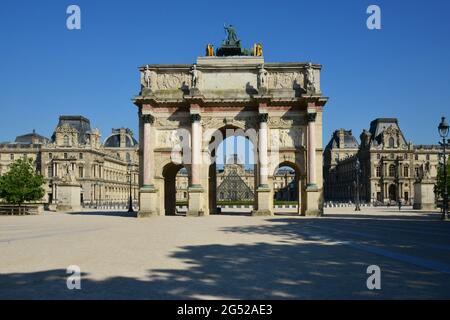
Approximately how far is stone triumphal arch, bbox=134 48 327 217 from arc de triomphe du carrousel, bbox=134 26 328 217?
8 cm

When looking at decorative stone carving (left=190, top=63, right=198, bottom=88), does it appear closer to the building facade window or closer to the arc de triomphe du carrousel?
the arc de triomphe du carrousel

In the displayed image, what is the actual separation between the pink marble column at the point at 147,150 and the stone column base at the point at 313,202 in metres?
13.0

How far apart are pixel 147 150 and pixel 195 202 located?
5.99 metres

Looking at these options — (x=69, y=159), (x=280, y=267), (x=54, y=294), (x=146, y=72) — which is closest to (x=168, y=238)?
(x=280, y=267)

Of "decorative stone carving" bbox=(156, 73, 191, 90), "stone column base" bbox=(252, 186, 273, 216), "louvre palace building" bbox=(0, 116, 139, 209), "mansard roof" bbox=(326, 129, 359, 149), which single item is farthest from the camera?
"mansard roof" bbox=(326, 129, 359, 149)

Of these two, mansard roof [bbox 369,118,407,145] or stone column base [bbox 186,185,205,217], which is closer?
stone column base [bbox 186,185,205,217]

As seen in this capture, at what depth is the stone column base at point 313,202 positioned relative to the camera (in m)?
34.8

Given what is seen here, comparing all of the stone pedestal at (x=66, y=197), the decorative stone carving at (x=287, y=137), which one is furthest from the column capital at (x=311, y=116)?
the stone pedestal at (x=66, y=197)

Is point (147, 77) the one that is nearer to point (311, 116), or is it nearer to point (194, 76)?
point (194, 76)

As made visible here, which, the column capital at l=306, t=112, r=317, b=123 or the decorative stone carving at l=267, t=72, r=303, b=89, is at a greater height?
the decorative stone carving at l=267, t=72, r=303, b=89

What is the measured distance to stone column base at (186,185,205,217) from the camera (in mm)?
34875

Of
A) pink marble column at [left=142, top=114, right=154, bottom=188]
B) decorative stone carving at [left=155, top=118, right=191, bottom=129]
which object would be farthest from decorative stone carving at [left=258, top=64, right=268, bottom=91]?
pink marble column at [left=142, top=114, right=154, bottom=188]

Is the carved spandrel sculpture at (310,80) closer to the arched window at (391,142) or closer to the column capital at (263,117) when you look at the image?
the column capital at (263,117)

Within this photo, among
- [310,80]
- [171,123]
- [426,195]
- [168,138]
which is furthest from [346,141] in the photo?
[168,138]
